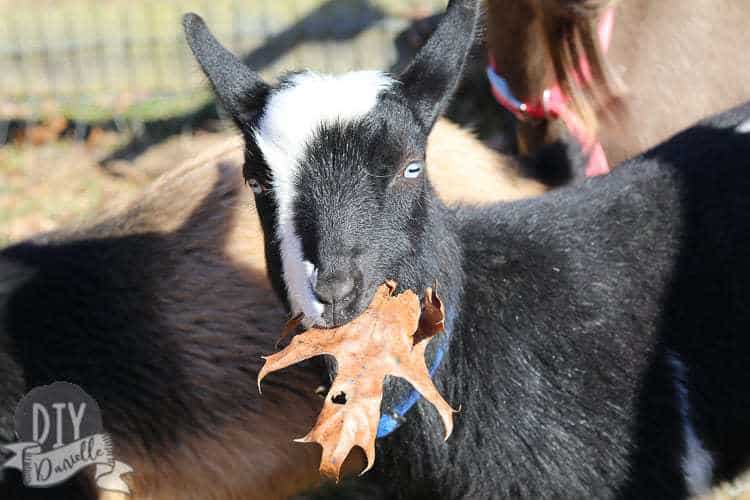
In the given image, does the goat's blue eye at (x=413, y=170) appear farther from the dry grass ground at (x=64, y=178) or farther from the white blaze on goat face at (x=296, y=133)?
the dry grass ground at (x=64, y=178)

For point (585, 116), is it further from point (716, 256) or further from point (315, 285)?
point (315, 285)

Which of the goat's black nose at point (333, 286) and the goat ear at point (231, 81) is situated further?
the goat ear at point (231, 81)

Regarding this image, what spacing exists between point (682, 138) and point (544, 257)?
819 millimetres

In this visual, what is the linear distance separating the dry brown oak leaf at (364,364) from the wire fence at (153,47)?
4.92m

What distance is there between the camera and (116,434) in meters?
3.02

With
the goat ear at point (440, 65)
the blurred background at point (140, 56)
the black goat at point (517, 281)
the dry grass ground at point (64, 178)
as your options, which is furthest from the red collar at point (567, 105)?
the blurred background at point (140, 56)

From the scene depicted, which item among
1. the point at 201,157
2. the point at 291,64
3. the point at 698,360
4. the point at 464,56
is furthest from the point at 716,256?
the point at 291,64

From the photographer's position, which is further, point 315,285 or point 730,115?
point 730,115

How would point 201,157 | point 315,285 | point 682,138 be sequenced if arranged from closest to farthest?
point 315,285 < point 682,138 < point 201,157
